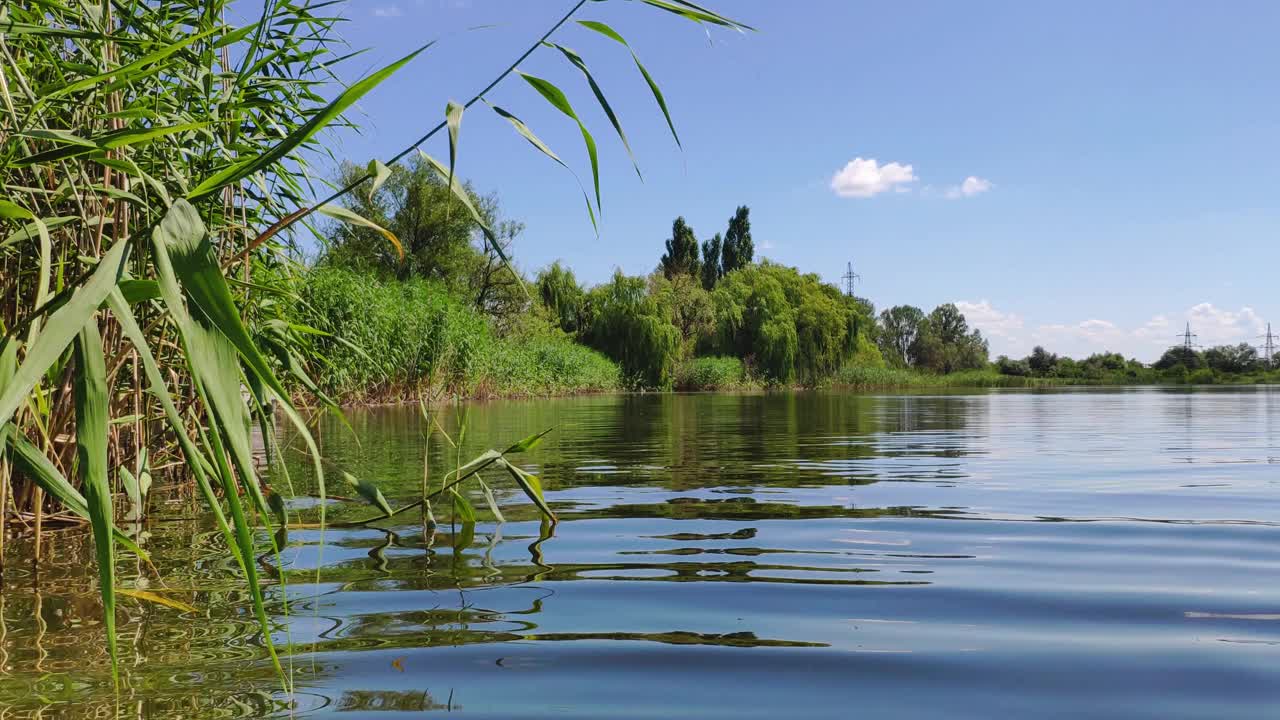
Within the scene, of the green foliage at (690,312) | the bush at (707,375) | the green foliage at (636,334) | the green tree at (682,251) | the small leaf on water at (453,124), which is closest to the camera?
the small leaf on water at (453,124)

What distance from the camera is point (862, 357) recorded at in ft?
151

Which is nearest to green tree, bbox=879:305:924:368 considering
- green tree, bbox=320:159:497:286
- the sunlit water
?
green tree, bbox=320:159:497:286

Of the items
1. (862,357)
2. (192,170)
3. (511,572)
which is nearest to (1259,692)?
(511,572)

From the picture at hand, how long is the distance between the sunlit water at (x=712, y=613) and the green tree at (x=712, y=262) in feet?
177

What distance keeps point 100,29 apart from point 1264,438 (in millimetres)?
9839

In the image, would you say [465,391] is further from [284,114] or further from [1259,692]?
[1259,692]

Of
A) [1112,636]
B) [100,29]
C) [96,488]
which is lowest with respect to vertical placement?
[1112,636]

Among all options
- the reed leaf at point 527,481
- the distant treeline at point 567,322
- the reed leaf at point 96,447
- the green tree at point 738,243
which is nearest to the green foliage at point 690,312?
the distant treeline at point 567,322

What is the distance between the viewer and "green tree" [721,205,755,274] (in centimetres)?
5859

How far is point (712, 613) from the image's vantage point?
7.26 feet

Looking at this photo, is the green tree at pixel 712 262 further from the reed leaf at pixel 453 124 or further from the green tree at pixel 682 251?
the reed leaf at pixel 453 124

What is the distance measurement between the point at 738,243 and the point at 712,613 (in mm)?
57478

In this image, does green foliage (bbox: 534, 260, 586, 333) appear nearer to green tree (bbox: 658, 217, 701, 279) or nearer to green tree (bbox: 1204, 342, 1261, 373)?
green tree (bbox: 658, 217, 701, 279)

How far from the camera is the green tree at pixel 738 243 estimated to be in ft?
192
